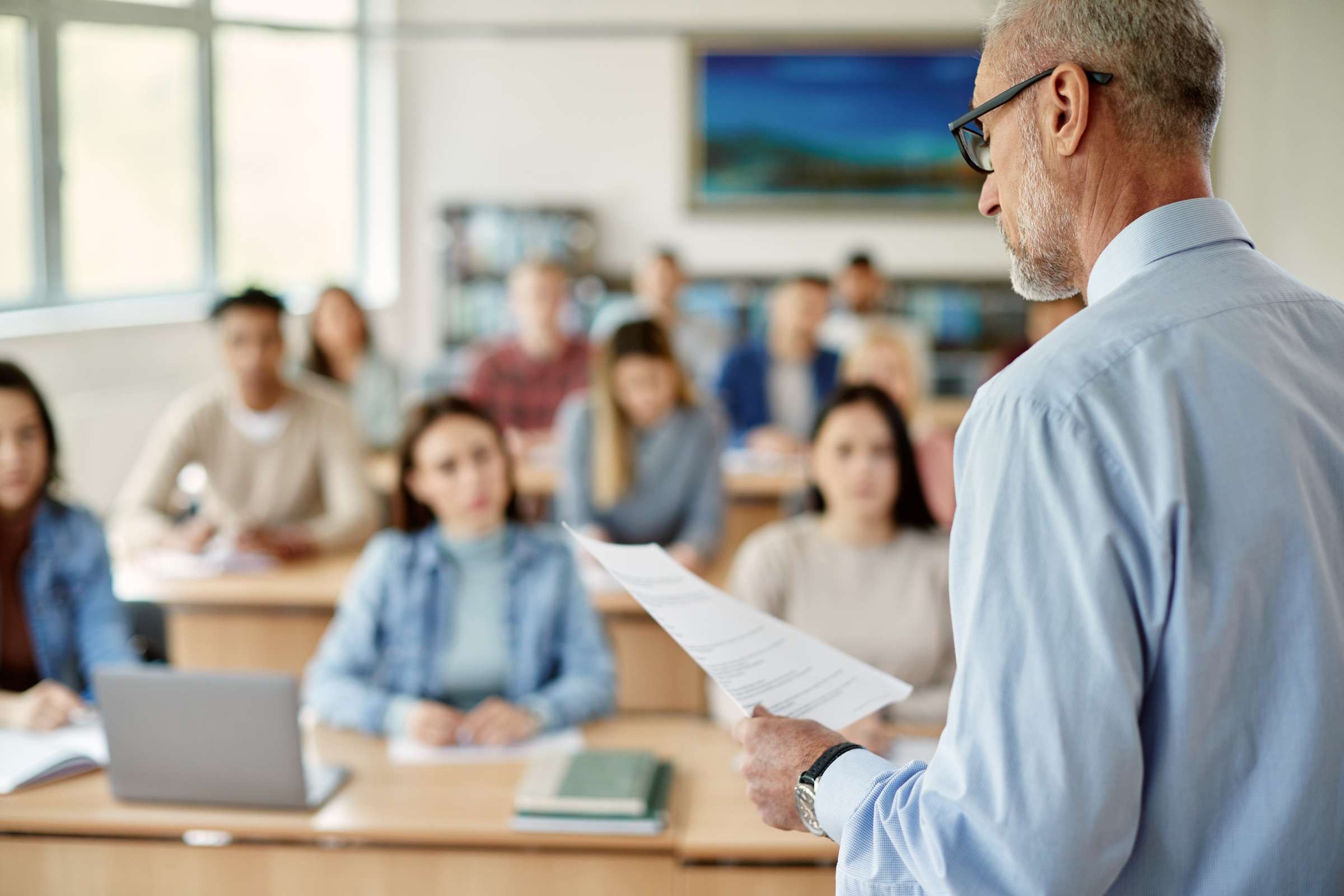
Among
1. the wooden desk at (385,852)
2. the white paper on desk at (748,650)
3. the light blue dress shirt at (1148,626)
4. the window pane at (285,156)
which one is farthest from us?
the window pane at (285,156)

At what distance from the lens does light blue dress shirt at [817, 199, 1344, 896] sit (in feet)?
2.86

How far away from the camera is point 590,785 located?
2018mm

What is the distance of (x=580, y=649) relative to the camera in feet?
8.60

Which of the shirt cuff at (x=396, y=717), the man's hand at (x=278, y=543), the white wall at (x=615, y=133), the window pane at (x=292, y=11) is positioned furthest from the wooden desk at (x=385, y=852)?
the white wall at (x=615, y=133)

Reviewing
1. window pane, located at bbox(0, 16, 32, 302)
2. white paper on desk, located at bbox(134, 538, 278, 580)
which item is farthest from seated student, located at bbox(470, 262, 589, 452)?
white paper on desk, located at bbox(134, 538, 278, 580)

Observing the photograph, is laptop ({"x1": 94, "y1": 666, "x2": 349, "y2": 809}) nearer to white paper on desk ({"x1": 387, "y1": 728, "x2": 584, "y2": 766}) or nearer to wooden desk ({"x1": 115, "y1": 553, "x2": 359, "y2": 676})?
white paper on desk ({"x1": 387, "y1": 728, "x2": 584, "y2": 766})

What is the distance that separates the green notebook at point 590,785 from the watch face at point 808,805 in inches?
33.9

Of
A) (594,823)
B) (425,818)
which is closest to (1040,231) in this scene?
(594,823)

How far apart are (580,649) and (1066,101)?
184 centimetres

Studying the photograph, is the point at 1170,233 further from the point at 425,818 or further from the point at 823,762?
the point at 425,818

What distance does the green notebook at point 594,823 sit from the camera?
1.93m

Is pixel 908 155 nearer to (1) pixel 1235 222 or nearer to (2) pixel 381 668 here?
(2) pixel 381 668

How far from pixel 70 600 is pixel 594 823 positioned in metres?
1.43

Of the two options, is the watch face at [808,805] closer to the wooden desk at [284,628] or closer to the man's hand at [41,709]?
the man's hand at [41,709]
